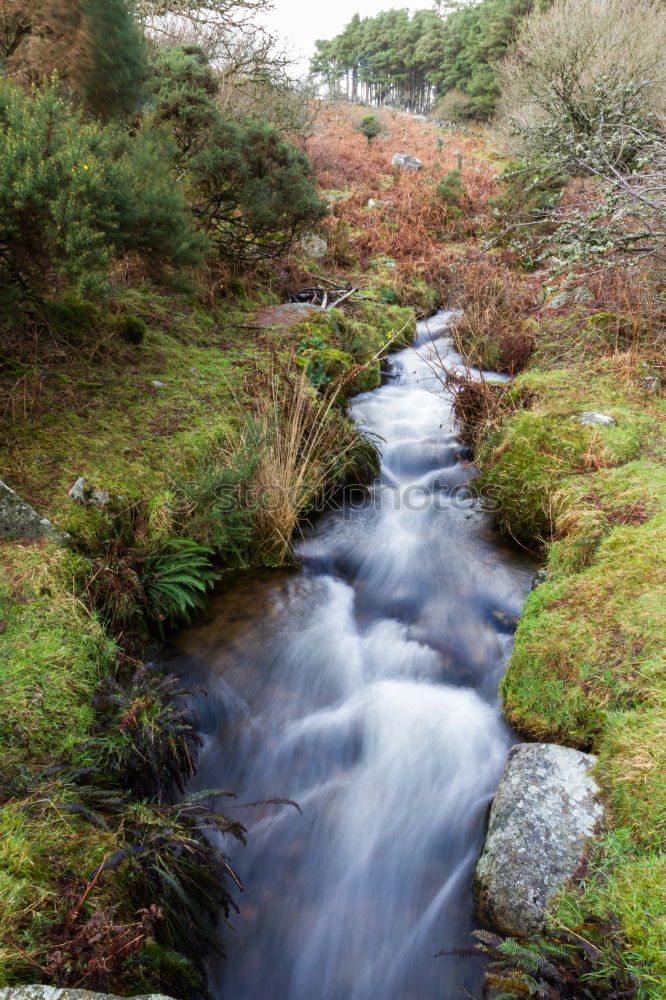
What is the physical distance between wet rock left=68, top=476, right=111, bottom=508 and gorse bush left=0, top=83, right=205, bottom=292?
1393mm

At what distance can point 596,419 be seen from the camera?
177 inches

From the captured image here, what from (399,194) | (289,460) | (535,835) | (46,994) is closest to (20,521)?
(289,460)

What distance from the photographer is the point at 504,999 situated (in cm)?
168

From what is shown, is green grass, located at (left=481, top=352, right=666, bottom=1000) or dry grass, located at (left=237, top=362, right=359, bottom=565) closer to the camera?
green grass, located at (left=481, top=352, right=666, bottom=1000)

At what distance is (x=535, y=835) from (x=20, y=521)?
3.08 m

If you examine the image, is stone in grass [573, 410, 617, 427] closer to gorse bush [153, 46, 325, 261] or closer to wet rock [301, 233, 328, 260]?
gorse bush [153, 46, 325, 261]

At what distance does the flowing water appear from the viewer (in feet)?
7.76

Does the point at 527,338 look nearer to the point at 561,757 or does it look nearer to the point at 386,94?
the point at 561,757

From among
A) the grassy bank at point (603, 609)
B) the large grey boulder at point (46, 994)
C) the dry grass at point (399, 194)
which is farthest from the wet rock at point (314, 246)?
the large grey boulder at point (46, 994)

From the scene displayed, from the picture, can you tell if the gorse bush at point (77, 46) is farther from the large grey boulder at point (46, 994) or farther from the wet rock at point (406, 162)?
the wet rock at point (406, 162)

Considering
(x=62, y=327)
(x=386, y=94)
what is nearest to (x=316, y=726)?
(x=62, y=327)

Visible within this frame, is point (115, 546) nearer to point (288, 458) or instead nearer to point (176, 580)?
point (176, 580)

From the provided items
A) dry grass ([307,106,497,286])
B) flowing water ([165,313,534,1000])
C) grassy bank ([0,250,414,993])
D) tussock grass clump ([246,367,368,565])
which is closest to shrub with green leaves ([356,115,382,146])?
dry grass ([307,106,497,286])

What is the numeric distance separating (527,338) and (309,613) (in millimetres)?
4859
